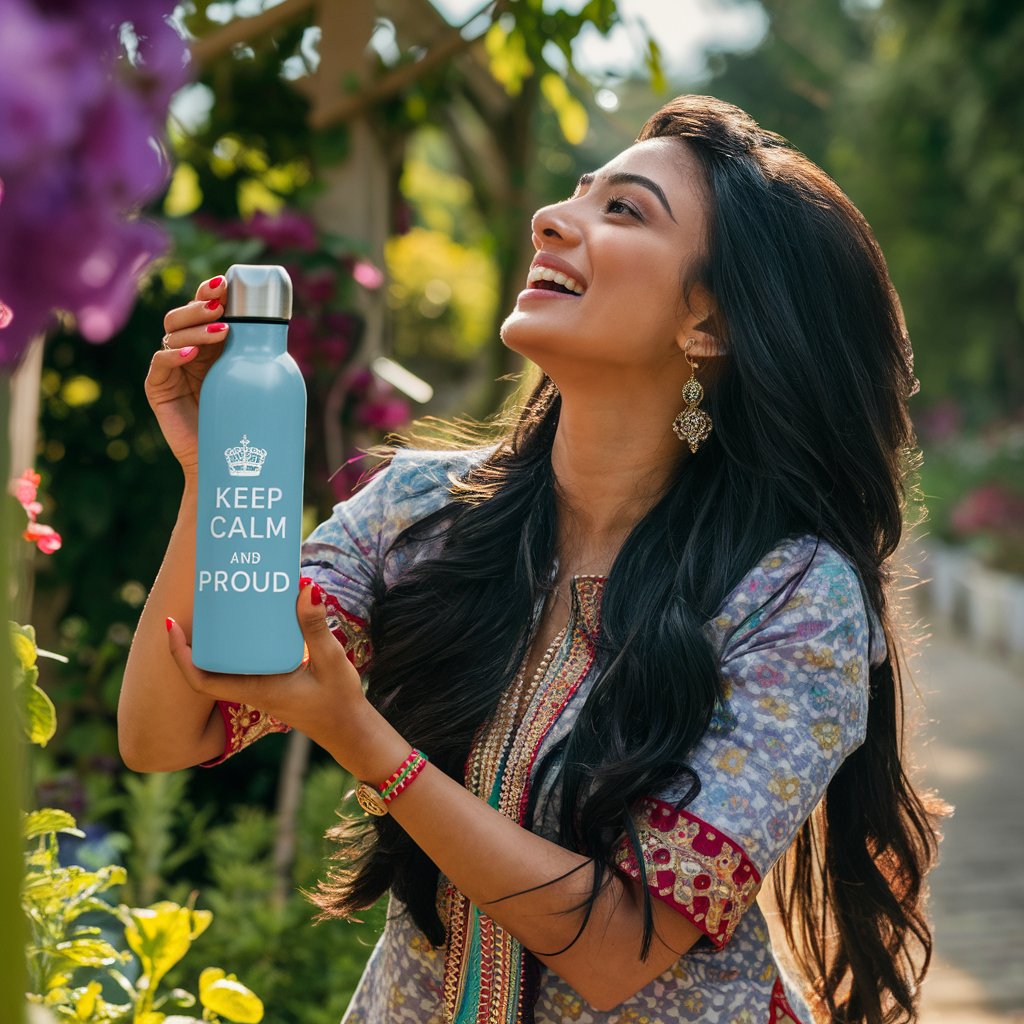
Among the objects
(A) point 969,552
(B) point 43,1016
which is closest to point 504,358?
(B) point 43,1016

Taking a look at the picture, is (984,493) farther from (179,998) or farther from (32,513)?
(32,513)

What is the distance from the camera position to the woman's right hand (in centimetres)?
131

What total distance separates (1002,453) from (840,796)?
12599 millimetres

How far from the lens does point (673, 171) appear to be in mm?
1887

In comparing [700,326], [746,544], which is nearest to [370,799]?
[746,544]

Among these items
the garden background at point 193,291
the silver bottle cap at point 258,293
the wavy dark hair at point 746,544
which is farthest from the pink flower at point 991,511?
the silver bottle cap at point 258,293

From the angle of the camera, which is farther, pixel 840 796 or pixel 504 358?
pixel 504 358

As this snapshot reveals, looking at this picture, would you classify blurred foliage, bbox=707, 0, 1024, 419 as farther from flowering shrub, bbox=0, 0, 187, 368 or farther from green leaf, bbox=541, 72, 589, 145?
flowering shrub, bbox=0, 0, 187, 368

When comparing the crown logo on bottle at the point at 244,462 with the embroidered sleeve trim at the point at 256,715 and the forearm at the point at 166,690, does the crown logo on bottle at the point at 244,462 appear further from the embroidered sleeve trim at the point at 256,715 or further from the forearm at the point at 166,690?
the embroidered sleeve trim at the point at 256,715

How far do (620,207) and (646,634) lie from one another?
0.59 m

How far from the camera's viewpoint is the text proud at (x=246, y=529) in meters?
1.20

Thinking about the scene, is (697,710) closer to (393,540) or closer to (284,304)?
(393,540)

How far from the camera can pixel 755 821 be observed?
1513mm

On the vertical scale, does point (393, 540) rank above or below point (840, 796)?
above
